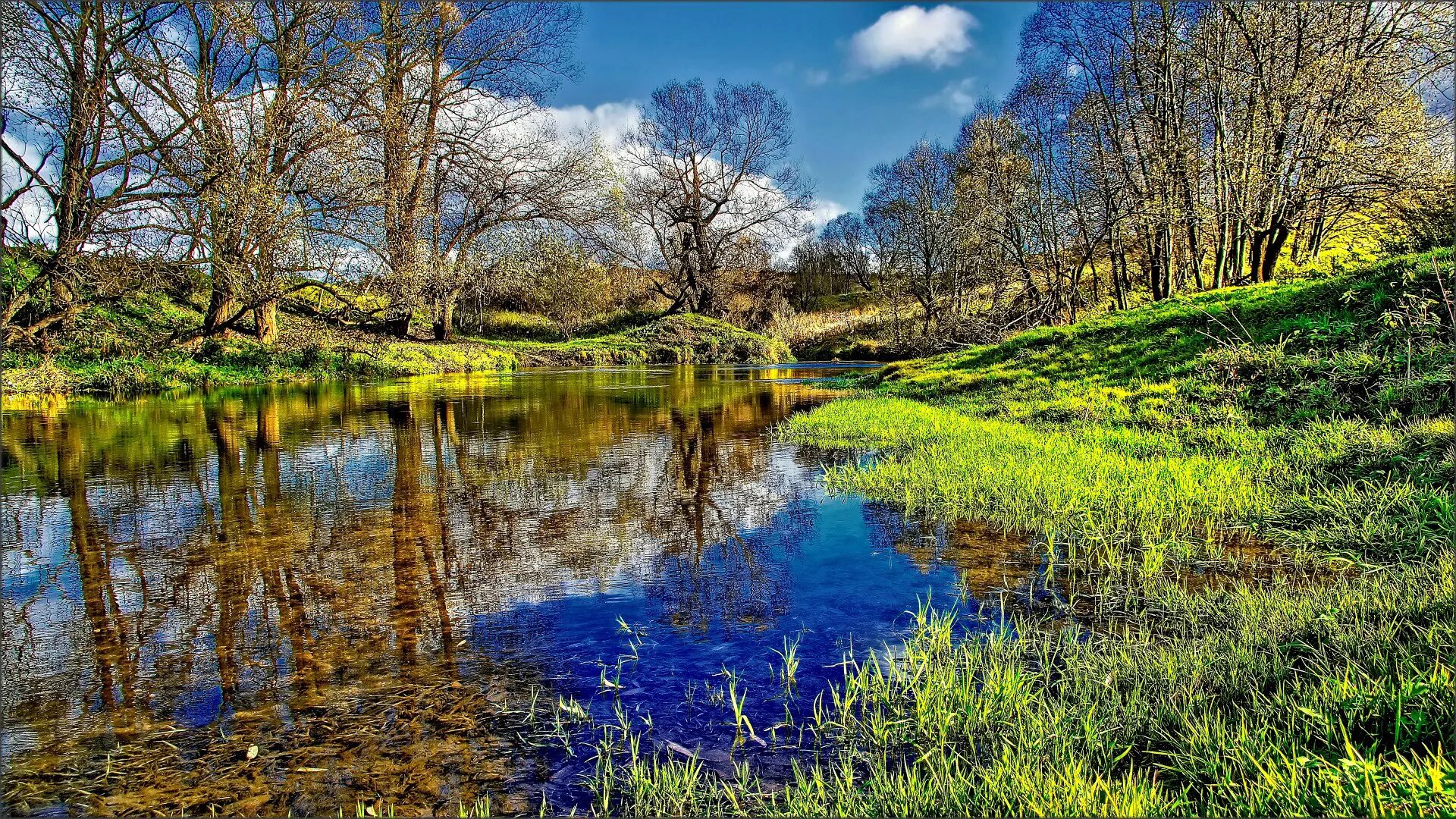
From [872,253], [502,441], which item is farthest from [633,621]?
[872,253]

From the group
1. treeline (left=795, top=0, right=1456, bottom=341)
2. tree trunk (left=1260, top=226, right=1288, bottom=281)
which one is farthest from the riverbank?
tree trunk (left=1260, top=226, right=1288, bottom=281)

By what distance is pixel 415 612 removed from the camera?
355 centimetres

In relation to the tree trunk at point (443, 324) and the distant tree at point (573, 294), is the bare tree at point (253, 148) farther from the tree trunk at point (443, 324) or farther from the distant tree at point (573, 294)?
the distant tree at point (573, 294)

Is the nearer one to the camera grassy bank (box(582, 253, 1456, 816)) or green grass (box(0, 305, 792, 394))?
grassy bank (box(582, 253, 1456, 816))

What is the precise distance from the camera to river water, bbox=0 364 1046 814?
A: 90.2 inches

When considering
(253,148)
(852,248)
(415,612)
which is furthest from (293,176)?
(852,248)

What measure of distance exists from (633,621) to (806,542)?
1.69 metres

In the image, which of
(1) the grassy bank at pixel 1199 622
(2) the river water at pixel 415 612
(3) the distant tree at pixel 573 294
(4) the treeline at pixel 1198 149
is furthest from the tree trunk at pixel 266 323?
(4) the treeline at pixel 1198 149

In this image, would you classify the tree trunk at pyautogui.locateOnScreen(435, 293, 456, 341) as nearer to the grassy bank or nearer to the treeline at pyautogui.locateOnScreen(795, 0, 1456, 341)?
the treeline at pyautogui.locateOnScreen(795, 0, 1456, 341)

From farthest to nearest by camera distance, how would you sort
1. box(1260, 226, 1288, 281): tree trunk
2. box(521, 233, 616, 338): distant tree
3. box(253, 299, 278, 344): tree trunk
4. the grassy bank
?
1. box(521, 233, 616, 338): distant tree
2. box(253, 299, 278, 344): tree trunk
3. box(1260, 226, 1288, 281): tree trunk
4. the grassy bank

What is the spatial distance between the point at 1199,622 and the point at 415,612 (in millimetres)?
3822

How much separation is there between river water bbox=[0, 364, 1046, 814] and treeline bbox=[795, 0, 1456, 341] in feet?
32.4

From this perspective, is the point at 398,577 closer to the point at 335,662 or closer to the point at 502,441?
the point at 335,662

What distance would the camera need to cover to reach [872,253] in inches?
1849
